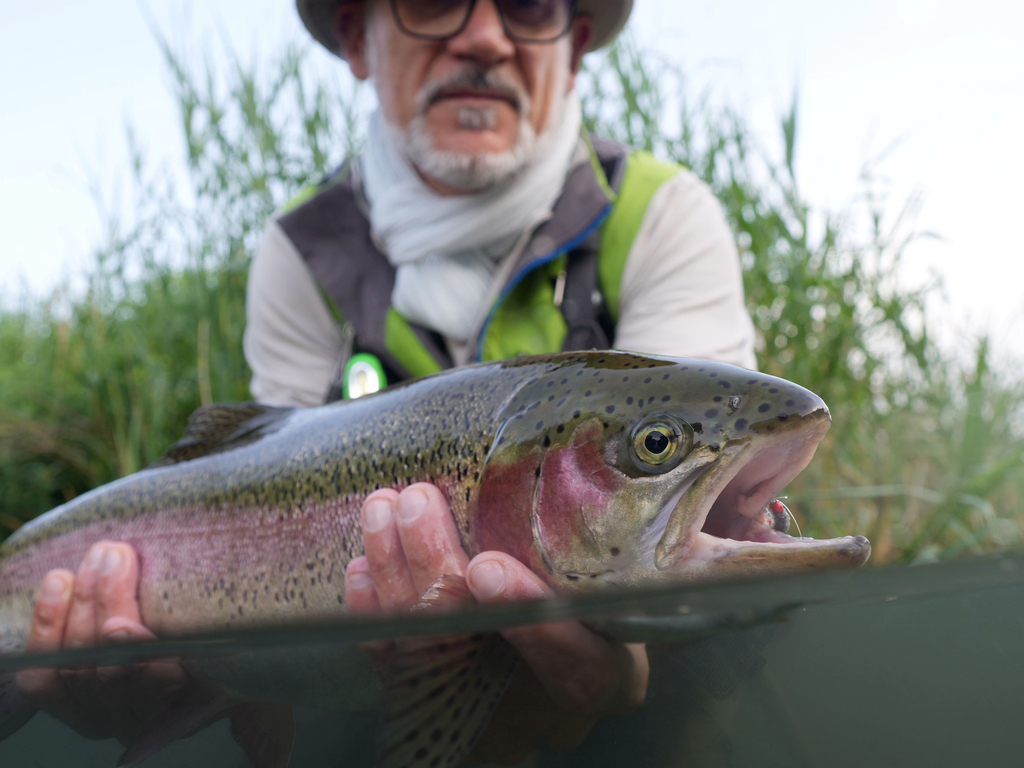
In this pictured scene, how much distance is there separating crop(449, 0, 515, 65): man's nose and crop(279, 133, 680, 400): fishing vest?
0.42 meters

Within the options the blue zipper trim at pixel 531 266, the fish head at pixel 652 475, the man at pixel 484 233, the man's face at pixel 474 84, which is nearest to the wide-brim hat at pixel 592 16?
the man at pixel 484 233

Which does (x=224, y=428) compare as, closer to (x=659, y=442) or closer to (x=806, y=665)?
(x=659, y=442)

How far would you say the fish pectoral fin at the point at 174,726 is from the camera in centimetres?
69

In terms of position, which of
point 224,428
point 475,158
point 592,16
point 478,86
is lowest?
point 224,428

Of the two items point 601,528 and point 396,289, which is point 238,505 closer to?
point 601,528

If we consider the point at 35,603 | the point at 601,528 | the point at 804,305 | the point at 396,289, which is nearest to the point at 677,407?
the point at 601,528

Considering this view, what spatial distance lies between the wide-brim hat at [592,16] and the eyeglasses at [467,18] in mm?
335

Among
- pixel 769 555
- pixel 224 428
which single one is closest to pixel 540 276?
pixel 224 428

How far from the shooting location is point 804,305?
2.73 metres

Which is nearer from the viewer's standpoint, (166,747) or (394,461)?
(166,747)

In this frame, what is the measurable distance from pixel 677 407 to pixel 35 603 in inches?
54.7

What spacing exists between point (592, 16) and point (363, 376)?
1.56 metres

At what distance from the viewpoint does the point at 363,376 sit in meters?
2.18

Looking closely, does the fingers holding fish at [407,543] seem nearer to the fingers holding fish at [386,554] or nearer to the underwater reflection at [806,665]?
the fingers holding fish at [386,554]
